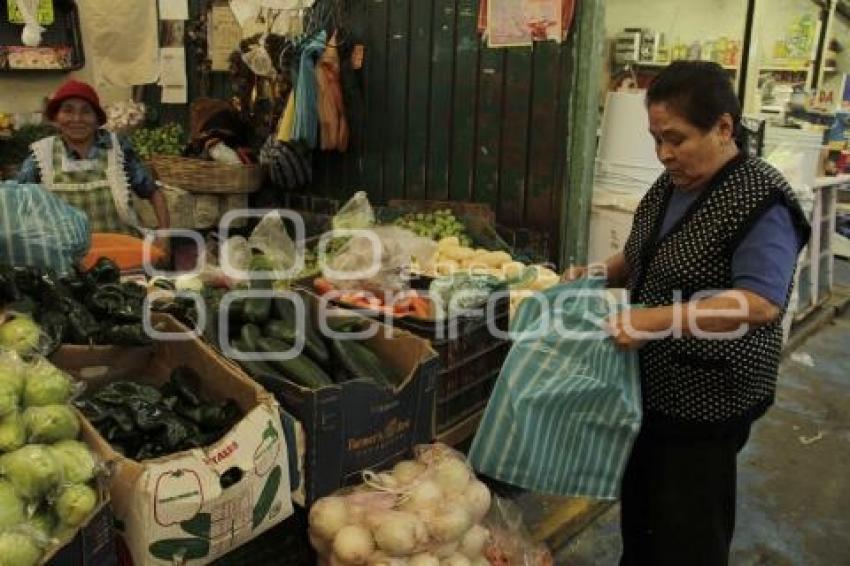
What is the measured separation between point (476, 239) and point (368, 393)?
2.01 metres

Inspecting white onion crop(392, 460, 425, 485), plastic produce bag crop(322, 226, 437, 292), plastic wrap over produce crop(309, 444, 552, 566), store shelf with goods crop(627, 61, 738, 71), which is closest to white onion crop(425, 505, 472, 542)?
plastic wrap over produce crop(309, 444, 552, 566)

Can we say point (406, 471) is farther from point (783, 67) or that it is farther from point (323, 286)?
point (783, 67)

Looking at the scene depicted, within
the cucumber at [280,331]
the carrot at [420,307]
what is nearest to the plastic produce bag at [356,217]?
the carrot at [420,307]

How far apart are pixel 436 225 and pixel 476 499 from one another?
6.54 feet

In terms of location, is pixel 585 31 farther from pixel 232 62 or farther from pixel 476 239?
pixel 232 62

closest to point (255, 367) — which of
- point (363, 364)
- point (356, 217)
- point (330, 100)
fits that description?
point (363, 364)

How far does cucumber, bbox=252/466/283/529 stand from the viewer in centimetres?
175

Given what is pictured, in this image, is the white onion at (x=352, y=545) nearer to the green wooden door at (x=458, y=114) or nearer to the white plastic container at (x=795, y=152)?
the green wooden door at (x=458, y=114)

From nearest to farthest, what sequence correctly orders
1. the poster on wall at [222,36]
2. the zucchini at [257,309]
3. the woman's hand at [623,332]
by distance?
the woman's hand at [623,332]
the zucchini at [257,309]
the poster on wall at [222,36]

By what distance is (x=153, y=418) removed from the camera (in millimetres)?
1764

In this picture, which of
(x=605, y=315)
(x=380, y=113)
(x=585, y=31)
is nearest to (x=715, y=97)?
(x=605, y=315)

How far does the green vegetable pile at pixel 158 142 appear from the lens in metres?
5.41

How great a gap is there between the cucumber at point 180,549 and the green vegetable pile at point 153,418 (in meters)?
0.22

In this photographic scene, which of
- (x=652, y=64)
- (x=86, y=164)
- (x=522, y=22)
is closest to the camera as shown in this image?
(x=86, y=164)
